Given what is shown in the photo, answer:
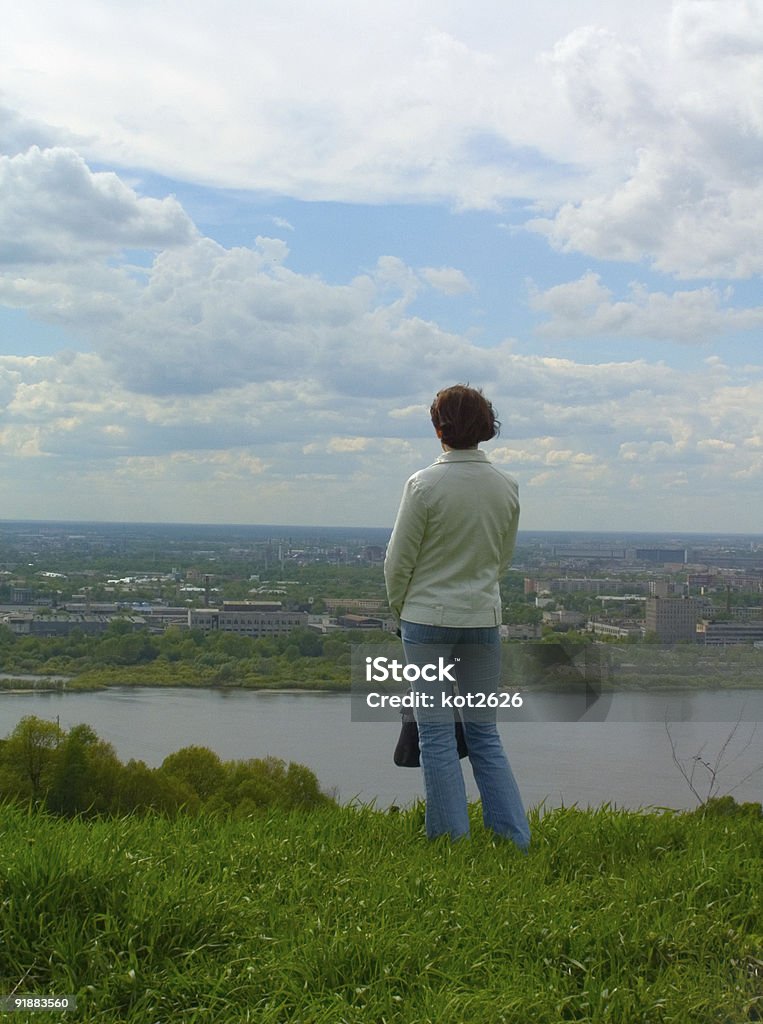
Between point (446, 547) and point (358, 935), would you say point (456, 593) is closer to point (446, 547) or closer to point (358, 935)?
point (446, 547)

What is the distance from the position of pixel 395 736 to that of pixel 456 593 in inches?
114

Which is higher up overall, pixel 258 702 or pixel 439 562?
pixel 439 562

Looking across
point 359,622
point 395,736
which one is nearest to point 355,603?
point 359,622

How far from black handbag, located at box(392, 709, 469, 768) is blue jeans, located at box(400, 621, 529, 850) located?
0.03 m

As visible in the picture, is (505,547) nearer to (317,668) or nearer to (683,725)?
(683,725)

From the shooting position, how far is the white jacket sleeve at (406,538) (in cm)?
306

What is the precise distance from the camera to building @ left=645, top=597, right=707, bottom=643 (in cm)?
735

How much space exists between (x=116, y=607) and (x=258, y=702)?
3.20 meters

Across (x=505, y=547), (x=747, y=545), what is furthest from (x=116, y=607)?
(x=505, y=547)

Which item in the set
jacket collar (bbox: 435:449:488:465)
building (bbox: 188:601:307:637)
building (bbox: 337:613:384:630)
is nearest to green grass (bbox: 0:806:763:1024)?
jacket collar (bbox: 435:449:488:465)

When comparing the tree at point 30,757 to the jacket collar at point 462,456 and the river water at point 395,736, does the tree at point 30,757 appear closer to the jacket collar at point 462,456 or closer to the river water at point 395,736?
the river water at point 395,736

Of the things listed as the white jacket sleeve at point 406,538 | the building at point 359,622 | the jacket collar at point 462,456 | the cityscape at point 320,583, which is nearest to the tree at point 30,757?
the white jacket sleeve at point 406,538

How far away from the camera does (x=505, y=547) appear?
3.24 m

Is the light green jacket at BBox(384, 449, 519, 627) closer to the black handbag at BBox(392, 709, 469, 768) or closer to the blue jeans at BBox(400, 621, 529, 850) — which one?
the blue jeans at BBox(400, 621, 529, 850)
